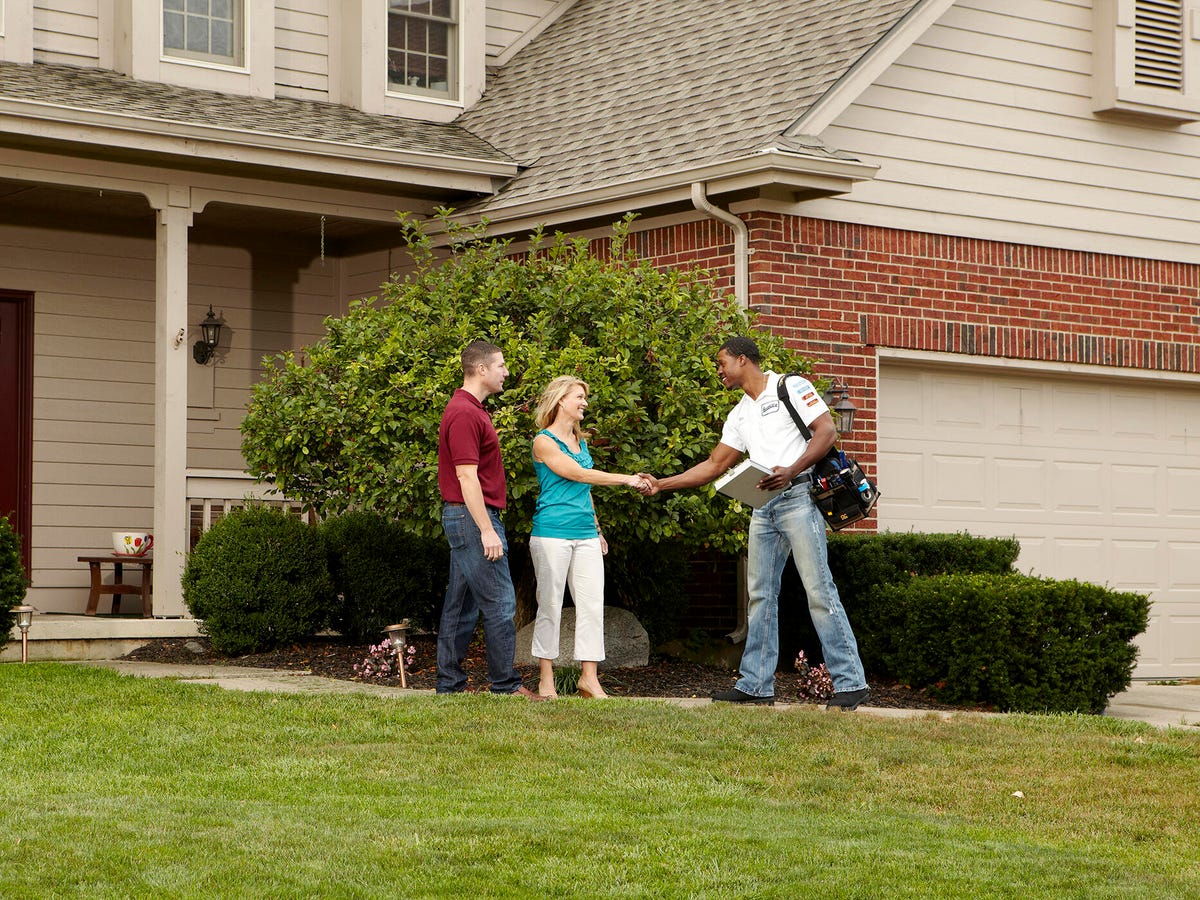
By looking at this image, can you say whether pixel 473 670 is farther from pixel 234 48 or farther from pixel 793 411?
pixel 234 48

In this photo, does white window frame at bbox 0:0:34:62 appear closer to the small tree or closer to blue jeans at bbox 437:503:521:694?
the small tree

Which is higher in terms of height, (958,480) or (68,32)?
(68,32)

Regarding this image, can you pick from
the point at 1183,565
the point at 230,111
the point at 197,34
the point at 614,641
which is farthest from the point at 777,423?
the point at 197,34

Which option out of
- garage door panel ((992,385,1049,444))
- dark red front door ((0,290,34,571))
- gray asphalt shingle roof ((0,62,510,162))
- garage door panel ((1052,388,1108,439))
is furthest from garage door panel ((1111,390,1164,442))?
dark red front door ((0,290,34,571))

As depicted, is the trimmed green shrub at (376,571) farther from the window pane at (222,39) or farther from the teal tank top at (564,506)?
the window pane at (222,39)

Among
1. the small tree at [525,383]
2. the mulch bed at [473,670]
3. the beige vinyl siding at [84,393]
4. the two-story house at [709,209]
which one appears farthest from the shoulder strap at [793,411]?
the beige vinyl siding at [84,393]

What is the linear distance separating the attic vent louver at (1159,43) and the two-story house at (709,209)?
0.03 meters

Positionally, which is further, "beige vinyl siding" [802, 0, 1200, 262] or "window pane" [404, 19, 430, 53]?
"window pane" [404, 19, 430, 53]

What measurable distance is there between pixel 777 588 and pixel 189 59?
23.8 ft

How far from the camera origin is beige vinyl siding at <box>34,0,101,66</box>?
12977mm

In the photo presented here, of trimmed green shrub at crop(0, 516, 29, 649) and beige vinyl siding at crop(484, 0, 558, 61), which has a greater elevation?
beige vinyl siding at crop(484, 0, 558, 61)

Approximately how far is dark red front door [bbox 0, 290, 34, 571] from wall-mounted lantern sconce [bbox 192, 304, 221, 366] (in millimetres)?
1350

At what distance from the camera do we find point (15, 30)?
41.6 feet

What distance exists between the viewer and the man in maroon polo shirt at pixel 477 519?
855 cm
